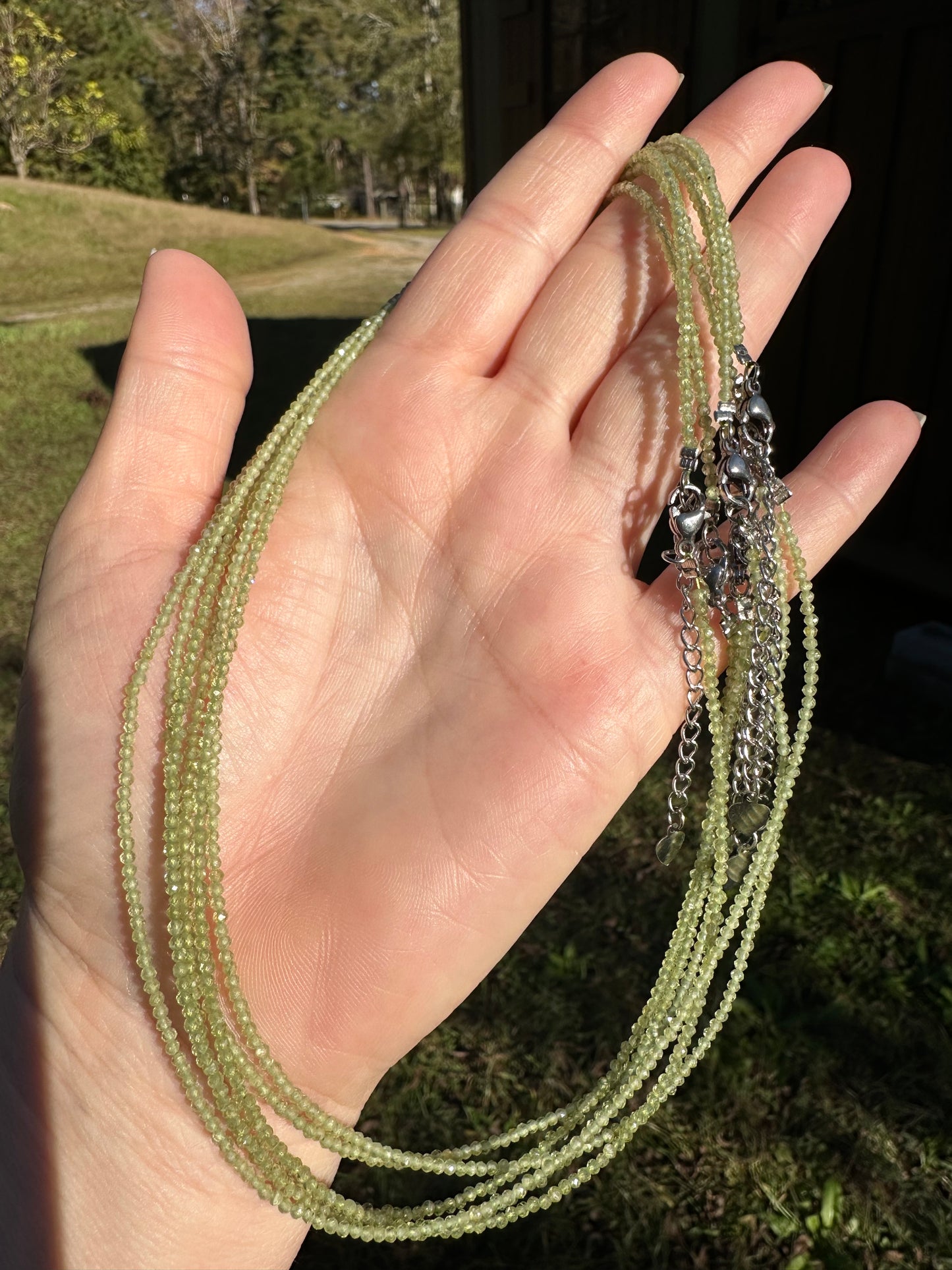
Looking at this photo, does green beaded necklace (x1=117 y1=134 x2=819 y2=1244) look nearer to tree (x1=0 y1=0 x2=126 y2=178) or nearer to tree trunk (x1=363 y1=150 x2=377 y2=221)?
tree (x1=0 y1=0 x2=126 y2=178)

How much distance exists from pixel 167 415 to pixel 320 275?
14808 millimetres

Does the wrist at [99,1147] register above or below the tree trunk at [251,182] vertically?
above

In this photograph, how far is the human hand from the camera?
1.61 metres

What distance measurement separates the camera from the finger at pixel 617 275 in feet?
6.11

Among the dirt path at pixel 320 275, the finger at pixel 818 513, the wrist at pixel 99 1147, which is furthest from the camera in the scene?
the dirt path at pixel 320 275

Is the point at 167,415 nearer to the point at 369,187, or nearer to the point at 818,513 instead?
the point at 818,513

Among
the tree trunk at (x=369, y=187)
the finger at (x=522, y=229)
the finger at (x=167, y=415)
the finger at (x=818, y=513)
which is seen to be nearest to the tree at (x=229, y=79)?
the tree trunk at (x=369, y=187)

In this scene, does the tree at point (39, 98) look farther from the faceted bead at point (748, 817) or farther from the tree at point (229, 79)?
the faceted bead at point (748, 817)

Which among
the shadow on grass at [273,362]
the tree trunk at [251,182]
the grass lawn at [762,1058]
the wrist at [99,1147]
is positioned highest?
the wrist at [99,1147]

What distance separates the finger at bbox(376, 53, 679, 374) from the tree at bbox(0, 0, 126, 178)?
12172 millimetres

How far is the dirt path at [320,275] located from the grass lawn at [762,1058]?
9303 mm

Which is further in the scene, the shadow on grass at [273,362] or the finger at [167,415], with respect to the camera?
the shadow on grass at [273,362]

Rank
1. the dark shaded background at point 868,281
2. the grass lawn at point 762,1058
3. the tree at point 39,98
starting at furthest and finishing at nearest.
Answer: the tree at point 39,98
the dark shaded background at point 868,281
the grass lawn at point 762,1058

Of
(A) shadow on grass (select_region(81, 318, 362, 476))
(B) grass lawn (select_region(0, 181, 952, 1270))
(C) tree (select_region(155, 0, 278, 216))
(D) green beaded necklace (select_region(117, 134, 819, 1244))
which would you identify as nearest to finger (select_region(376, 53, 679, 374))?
(D) green beaded necklace (select_region(117, 134, 819, 1244))
